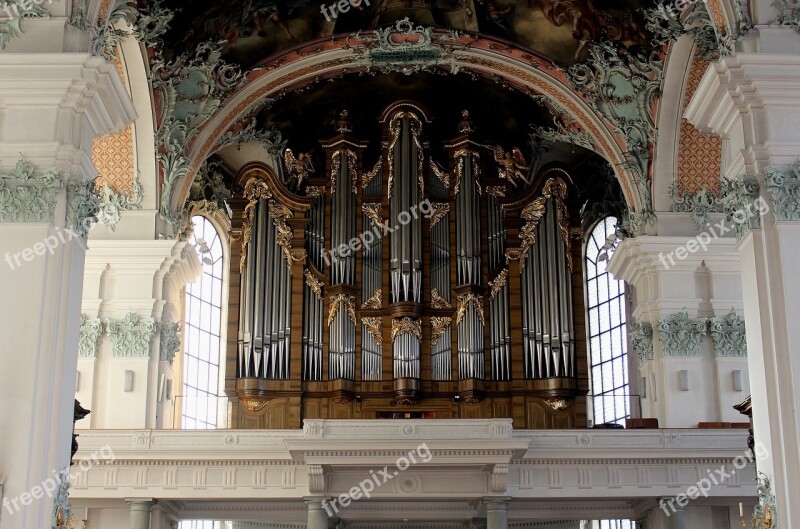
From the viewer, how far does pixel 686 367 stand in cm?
2053

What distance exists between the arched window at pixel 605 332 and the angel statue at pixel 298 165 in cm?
568

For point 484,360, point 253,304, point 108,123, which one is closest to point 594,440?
point 484,360

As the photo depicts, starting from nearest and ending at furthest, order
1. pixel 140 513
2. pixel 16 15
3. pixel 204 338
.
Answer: pixel 16 15
pixel 140 513
pixel 204 338

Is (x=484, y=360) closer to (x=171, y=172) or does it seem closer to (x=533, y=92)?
(x=533, y=92)

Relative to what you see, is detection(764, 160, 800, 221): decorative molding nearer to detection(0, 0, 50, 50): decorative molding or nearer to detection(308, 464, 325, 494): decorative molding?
detection(308, 464, 325, 494): decorative molding

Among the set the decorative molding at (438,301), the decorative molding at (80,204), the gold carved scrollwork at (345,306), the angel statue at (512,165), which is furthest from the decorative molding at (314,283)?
the decorative molding at (80,204)

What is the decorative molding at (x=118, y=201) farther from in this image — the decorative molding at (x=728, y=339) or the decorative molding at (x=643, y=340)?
the decorative molding at (x=728, y=339)

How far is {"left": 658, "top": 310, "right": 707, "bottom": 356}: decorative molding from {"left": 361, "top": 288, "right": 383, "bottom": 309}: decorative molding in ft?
16.8

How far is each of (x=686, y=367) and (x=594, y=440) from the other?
244 cm

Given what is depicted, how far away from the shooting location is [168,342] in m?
20.7

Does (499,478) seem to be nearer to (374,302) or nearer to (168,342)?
(374,302)

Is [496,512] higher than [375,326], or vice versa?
[375,326]

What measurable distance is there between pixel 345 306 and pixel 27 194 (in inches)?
394

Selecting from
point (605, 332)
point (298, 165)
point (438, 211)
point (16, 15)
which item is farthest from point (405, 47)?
point (16, 15)
